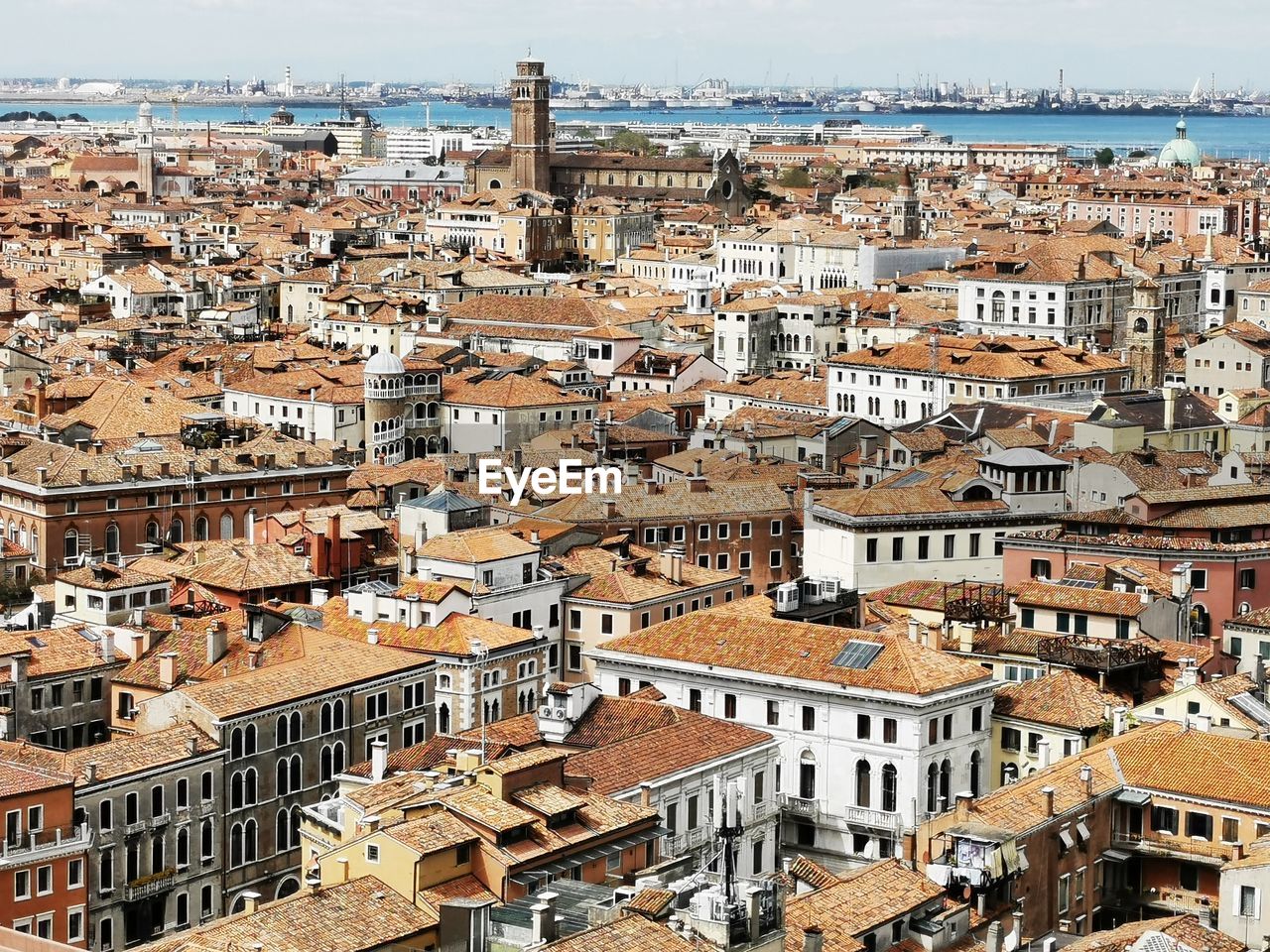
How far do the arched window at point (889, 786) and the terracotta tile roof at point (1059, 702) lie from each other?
156cm

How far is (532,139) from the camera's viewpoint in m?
119

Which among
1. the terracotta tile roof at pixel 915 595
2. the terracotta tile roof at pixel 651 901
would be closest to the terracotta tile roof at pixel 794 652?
the terracotta tile roof at pixel 915 595

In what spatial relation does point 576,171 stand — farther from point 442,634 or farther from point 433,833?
point 433,833

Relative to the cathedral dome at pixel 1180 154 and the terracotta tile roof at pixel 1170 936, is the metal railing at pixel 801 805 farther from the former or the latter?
the cathedral dome at pixel 1180 154

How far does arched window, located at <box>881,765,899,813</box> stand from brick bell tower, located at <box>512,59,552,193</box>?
91.5 m

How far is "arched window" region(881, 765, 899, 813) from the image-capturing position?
2761 centimetres

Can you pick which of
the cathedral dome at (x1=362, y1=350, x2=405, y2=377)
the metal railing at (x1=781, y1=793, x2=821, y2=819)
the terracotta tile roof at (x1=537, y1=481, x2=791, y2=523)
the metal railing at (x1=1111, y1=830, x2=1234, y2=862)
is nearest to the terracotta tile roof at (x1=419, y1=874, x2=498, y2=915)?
the metal railing at (x1=1111, y1=830, x2=1234, y2=862)

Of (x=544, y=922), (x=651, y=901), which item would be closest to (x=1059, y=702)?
(x=651, y=901)

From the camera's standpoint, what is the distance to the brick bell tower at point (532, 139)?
118688 millimetres

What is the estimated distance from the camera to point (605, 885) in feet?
68.3

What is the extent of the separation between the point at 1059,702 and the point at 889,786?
7.04 feet

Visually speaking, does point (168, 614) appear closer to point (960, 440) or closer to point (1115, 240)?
point (960, 440)

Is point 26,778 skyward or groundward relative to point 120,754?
skyward

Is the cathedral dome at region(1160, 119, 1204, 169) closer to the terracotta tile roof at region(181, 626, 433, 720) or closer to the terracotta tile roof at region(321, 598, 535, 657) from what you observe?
the terracotta tile roof at region(321, 598, 535, 657)
